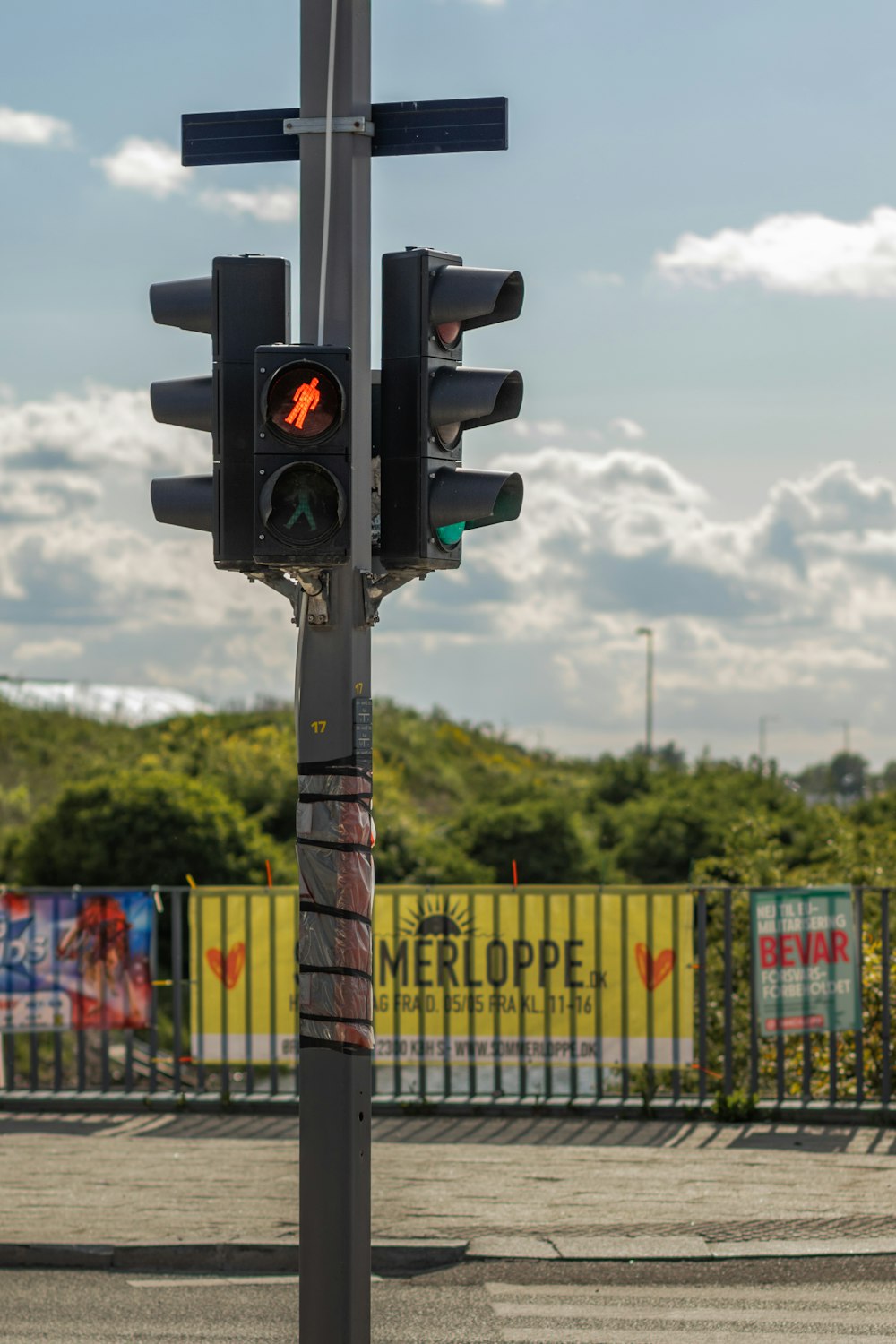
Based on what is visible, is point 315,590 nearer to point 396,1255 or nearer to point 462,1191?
point 396,1255

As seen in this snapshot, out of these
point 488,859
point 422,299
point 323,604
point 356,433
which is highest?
point 422,299

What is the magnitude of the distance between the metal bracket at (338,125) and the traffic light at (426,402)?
449mm

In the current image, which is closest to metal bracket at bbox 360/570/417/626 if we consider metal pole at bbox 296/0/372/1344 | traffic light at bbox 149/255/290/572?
metal pole at bbox 296/0/372/1344

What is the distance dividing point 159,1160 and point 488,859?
123 feet

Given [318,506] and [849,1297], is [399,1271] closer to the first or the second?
[849,1297]

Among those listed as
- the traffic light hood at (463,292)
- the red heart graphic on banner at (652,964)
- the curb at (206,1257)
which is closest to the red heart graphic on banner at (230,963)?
the red heart graphic on banner at (652,964)

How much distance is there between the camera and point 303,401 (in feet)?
17.4

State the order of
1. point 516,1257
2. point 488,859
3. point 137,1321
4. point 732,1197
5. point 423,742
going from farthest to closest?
1. point 423,742
2. point 488,859
3. point 732,1197
4. point 516,1257
5. point 137,1321

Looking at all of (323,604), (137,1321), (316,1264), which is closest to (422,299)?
(323,604)

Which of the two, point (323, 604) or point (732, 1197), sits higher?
point (323, 604)

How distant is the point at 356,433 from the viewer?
18.1 feet

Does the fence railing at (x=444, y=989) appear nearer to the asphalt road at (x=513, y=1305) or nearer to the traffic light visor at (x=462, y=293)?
the asphalt road at (x=513, y=1305)

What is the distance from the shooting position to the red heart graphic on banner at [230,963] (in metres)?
11.0

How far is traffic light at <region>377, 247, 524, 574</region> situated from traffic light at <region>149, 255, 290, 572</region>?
0.41 m
